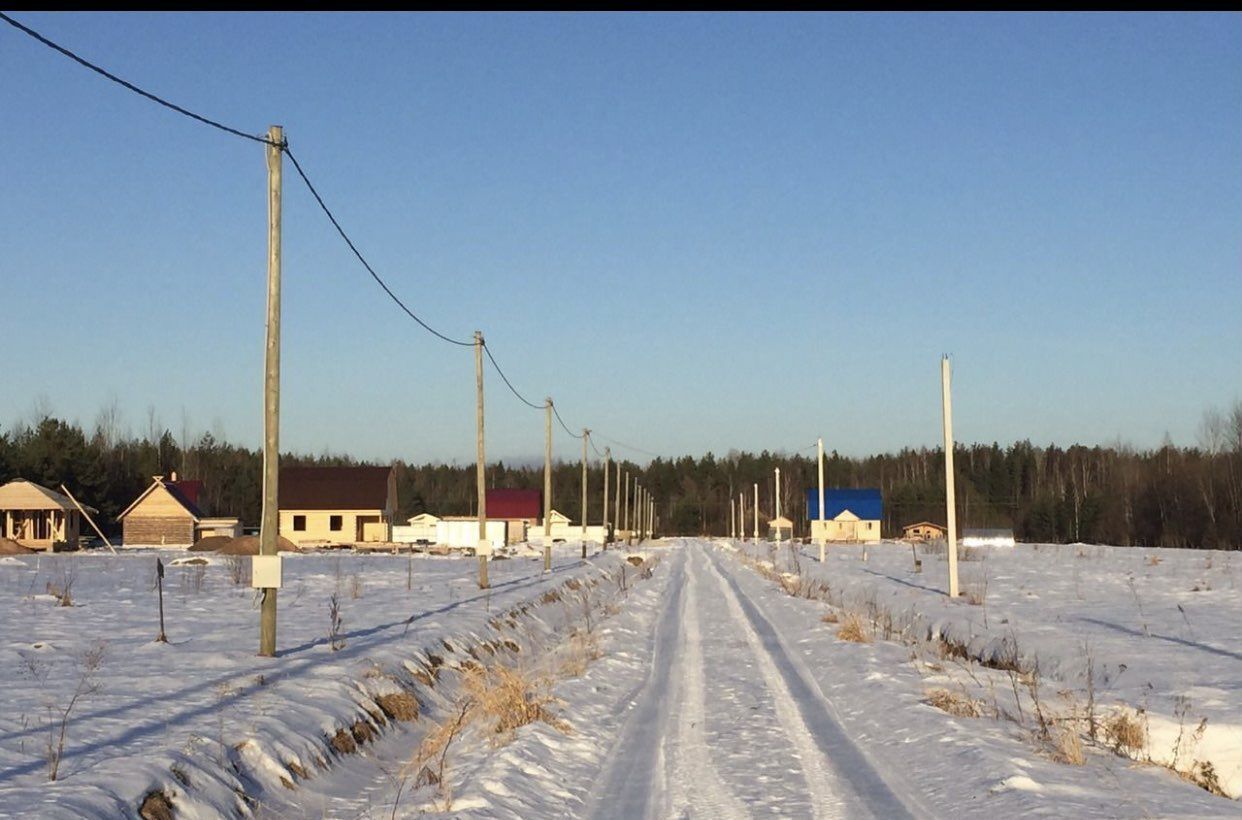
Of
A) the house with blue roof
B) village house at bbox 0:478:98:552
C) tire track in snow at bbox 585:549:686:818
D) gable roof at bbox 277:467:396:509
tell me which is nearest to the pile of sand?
village house at bbox 0:478:98:552

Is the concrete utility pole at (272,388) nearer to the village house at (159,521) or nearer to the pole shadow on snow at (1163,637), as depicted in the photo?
the pole shadow on snow at (1163,637)

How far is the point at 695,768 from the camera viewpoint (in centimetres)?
970

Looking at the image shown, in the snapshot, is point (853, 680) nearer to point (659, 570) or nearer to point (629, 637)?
point (629, 637)

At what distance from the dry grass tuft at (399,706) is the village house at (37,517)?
2103 inches

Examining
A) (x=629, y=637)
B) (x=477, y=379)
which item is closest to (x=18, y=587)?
(x=477, y=379)

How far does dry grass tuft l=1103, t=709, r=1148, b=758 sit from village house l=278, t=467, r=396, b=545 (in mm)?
75225

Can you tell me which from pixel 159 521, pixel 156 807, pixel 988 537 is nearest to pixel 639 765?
pixel 156 807

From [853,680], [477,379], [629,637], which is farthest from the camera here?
[477,379]

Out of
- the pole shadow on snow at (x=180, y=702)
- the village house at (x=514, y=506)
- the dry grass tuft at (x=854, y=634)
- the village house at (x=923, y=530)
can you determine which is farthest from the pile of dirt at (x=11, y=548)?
the village house at (x=923, y=530)

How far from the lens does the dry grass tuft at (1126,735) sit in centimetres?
1025

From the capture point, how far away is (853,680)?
1509cm

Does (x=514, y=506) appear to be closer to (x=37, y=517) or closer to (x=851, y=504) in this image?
(x=851, y=504)

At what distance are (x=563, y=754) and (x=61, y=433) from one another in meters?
80.6

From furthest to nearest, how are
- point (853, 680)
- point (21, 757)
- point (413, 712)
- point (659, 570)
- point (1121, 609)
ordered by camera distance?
point (659, 570)
point (1121, 609)
point (853, 680)
point (413, 712)
point (21, 757)
